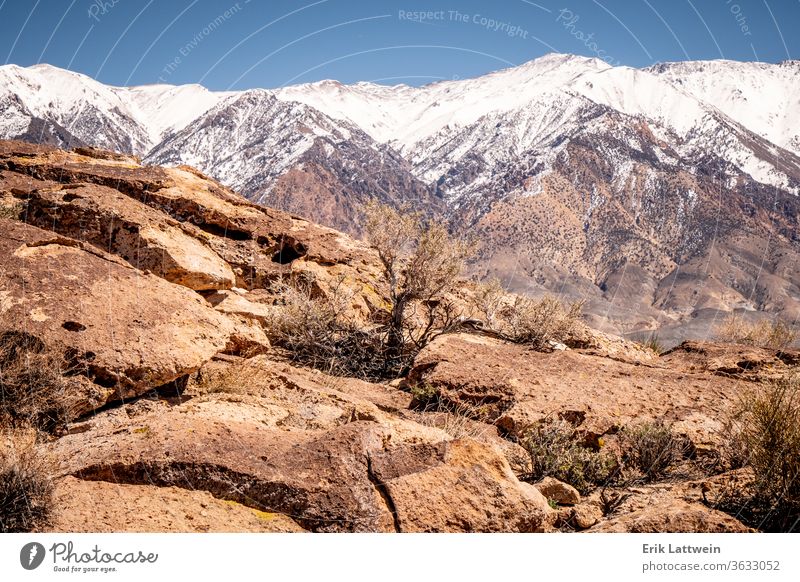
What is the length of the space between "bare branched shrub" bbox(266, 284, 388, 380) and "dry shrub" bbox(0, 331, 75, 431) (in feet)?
11.8

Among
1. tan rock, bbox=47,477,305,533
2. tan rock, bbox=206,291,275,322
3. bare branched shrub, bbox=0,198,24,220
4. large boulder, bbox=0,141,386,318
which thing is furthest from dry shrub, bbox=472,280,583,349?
bare branched shrub, bbox=0,198,24,220

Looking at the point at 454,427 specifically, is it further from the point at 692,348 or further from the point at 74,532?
the point at 692,348

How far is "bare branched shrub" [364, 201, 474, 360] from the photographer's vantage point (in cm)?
991

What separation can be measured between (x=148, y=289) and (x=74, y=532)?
3269 mm

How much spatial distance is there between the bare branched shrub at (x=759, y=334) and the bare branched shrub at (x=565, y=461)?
9076 millimetres

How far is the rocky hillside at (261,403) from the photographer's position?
4250 millimetres

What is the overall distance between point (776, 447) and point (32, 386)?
6064 millimetres

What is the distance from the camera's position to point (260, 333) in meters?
8.19

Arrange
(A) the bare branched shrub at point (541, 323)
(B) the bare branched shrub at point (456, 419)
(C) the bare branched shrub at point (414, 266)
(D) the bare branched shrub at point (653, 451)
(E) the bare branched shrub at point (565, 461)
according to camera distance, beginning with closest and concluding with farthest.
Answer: (E) the bare branched shrub at point (565, 461)
(D) the bare branched shrub at point (653, 451)
(B) the bare branched shrub at point (456, 419)
(C) the bare branched shrub at point (414, 266)
(A) the bare branched shrub at point (541, 323)

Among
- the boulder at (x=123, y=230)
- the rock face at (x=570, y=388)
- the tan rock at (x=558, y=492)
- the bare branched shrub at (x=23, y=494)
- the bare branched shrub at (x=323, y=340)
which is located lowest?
the tan rock at (x=558, y=492)

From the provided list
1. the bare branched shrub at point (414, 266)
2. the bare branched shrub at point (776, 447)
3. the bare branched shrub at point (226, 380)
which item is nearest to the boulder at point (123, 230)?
the bare branched shrub at point (226, 380)

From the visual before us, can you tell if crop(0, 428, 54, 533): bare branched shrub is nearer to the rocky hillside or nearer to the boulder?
the rocky hillside

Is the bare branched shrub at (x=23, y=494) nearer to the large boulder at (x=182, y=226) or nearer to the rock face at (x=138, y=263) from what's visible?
the rock face at (x=138, y=263)

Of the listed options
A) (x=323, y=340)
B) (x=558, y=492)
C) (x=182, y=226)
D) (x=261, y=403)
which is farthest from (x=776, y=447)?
(x=182, y=226)
